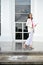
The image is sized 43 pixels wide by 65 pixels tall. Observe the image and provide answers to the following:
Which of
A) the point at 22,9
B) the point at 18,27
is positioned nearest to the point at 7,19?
the point at 18,27

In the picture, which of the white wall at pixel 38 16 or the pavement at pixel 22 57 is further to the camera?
the white wall at pixel 38 16

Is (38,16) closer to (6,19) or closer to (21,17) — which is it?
(21,17)

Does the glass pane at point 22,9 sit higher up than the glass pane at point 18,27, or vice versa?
the glass pane at point 22,9

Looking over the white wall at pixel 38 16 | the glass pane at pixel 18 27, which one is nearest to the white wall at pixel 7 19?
the glass pane at pixel 18 27

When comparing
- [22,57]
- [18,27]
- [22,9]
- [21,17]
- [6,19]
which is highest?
[22,9]

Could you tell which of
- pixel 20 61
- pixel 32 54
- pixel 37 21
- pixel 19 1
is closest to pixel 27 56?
pixel 32 54

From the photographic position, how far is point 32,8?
12414mm

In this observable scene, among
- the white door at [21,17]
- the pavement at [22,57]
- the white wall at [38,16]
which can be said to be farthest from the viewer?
the white door at [21,17]

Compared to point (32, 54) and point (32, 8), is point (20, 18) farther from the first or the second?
point (32, 54)

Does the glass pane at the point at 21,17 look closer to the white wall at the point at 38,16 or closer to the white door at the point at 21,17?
the white door at the point at 21,17

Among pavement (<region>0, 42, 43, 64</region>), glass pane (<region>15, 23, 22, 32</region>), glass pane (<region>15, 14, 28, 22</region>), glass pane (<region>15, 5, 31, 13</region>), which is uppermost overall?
glass pane (<region>15, 5, 31, 13</region>)

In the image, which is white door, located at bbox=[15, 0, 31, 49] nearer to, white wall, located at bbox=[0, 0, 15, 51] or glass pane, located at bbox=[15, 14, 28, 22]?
glass pane, located at bbox=[15, 14, 28, 22]

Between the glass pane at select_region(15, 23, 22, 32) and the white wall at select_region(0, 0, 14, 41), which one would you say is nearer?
the white wall at select_region(0, 0, 14, 41)

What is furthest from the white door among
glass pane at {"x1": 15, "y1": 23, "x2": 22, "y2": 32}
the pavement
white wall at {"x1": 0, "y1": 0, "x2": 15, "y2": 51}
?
the pavement
